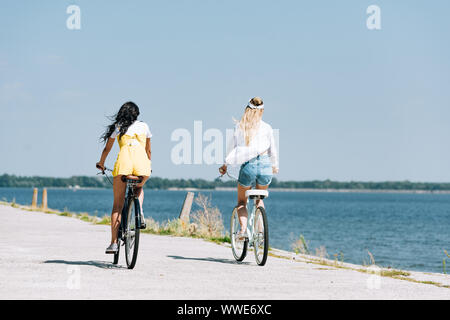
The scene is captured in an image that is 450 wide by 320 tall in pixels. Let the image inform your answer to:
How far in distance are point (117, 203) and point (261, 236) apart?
1949 mm

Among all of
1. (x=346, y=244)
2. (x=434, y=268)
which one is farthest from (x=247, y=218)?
(x=346, y=244)

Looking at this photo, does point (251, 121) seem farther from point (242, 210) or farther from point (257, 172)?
point (242, 210)

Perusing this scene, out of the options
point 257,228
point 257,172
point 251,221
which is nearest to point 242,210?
point 251,221

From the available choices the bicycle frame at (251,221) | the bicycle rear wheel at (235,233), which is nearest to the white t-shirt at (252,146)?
the bicycle frame at (251,221)

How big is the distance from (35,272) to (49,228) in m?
9.00

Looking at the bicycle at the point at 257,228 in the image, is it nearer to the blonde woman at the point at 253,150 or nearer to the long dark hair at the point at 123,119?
the blonde woman at the point at 253,150

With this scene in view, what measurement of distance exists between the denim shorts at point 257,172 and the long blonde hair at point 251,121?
0.91ft

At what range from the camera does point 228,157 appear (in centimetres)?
858

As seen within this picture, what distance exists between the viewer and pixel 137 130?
8.20 metres

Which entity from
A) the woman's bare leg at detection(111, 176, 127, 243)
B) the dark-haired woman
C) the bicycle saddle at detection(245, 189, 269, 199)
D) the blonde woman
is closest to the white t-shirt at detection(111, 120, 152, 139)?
the dark-haired woman

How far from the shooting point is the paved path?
6.26 m

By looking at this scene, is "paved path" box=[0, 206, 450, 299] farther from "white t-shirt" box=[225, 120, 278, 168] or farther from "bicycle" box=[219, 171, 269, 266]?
"white t-shirt" box=[225, 120, 278, 168]
